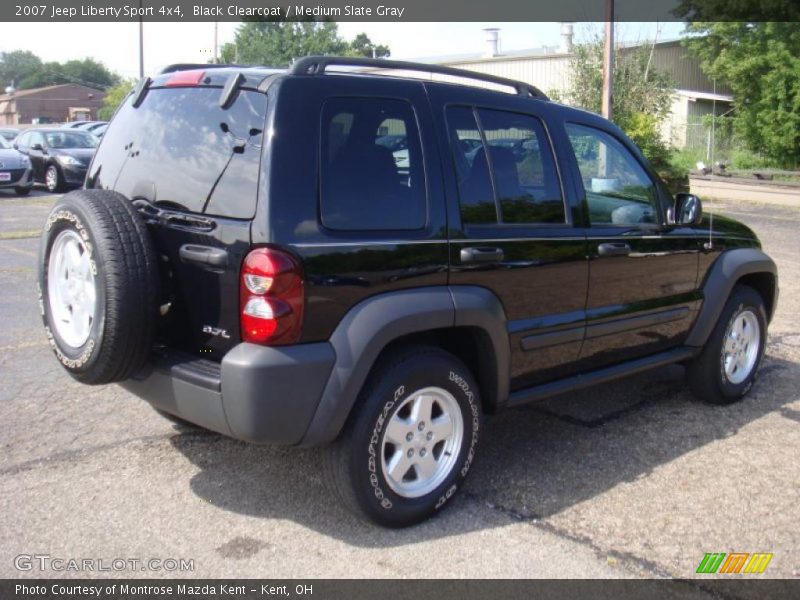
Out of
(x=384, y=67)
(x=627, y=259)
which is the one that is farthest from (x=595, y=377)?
(x=384, y=67)

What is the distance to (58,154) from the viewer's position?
65.2 feet

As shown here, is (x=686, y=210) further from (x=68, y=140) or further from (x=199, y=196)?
(x=68, y=140)

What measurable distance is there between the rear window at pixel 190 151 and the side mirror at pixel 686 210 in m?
2.74

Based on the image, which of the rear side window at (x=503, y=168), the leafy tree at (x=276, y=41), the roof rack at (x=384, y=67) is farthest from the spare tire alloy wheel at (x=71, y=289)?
the leafy tree at (x=276, y=41)

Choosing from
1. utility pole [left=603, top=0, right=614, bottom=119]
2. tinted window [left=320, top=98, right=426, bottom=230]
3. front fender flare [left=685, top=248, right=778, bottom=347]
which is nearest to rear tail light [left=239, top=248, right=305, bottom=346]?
tinted window [left=320, top=98, right=426, bottom=230]

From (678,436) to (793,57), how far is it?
31.4 m

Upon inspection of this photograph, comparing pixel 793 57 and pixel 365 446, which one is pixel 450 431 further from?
pixel 793 57

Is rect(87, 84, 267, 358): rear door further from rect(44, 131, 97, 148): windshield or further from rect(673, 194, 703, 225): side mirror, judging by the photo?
rect(44, 131, 97, 148): windshield

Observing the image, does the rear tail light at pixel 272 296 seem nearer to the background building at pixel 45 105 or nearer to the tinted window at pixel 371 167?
the tinted window at pixel 371 167

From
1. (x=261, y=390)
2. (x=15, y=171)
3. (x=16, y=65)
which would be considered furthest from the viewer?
(x=16, y=65)

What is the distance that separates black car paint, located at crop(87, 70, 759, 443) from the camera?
11.3ft

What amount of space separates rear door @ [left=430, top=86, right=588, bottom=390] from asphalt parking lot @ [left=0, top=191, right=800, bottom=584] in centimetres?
69

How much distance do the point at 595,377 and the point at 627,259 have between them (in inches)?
26.5

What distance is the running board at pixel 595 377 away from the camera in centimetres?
443
